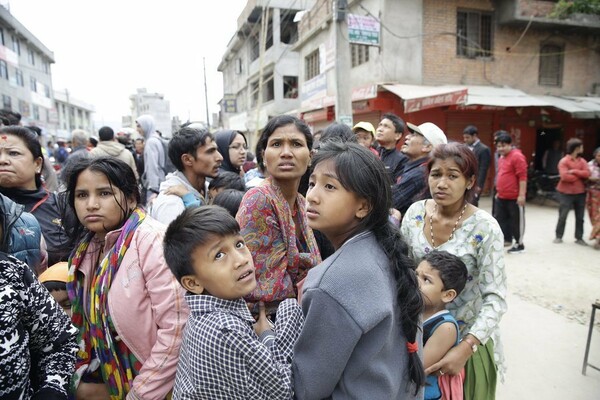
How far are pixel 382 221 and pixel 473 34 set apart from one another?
1293 centimetres

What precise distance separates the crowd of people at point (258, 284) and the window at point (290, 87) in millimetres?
21225

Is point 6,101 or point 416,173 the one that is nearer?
point 416,173

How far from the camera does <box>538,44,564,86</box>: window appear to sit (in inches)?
499

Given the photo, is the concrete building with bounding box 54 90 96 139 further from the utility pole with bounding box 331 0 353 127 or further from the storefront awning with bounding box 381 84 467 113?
the utility pole with bounding box 331 0 353 127

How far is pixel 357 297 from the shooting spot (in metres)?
0.99

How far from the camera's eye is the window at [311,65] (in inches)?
608

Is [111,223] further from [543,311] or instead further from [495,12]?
[495,12]

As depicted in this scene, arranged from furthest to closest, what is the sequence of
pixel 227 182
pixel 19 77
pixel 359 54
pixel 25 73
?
pixel 25 73, pixel 19 77, pixel 359 54, pixel 227 182

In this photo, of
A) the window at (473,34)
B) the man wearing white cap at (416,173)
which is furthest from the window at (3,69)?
the man wearing white cap at (416,173)

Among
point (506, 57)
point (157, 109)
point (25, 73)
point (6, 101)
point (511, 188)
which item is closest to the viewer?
point (511, 188)

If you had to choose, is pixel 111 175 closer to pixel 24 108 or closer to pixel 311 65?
pixel 311 65

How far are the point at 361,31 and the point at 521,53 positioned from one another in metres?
8.24

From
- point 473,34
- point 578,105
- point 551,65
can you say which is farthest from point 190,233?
point 551,65

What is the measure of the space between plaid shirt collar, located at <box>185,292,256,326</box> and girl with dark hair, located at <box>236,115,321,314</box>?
0.96 ft
